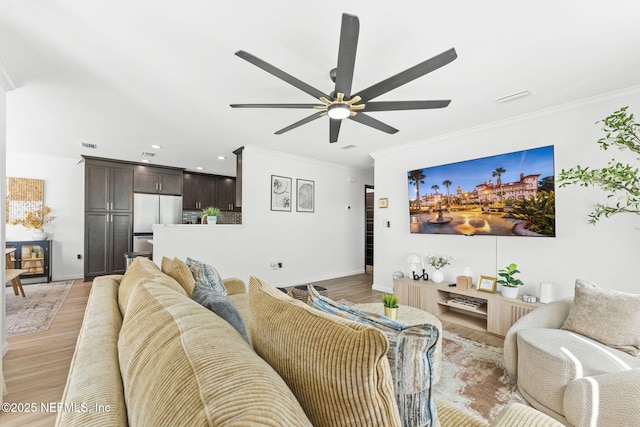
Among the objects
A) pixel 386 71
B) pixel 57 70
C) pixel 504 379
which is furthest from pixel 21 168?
pixel 504 379

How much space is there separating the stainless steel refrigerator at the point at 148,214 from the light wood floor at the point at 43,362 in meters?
1.75

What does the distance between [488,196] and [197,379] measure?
3481mm

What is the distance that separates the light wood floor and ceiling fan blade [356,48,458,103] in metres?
2.54

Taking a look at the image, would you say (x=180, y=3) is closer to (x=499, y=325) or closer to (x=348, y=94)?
(x=348, y=94)

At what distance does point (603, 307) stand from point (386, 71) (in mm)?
2235

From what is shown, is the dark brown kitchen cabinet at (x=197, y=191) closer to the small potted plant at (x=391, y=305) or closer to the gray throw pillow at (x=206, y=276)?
the gray throw pillow at (x=206, y=276)

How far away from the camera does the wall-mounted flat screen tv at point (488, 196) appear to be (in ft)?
9.15

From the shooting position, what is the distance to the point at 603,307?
179cm

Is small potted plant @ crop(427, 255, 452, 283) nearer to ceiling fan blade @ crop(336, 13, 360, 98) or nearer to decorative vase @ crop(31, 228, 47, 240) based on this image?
ceiling fan blade @ crop(336, 13, 360, 98)

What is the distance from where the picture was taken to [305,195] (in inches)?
202

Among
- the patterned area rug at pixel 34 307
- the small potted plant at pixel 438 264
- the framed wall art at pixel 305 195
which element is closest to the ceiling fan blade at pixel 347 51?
the small potted plant at pixel 438 264

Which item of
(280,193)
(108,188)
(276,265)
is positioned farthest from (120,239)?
(280,193)

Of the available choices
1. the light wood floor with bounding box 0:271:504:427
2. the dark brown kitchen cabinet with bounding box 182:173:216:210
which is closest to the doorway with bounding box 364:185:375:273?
the light wood floor with bounding box 0:271:504:427

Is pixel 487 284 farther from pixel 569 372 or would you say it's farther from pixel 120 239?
pixel 120 239
